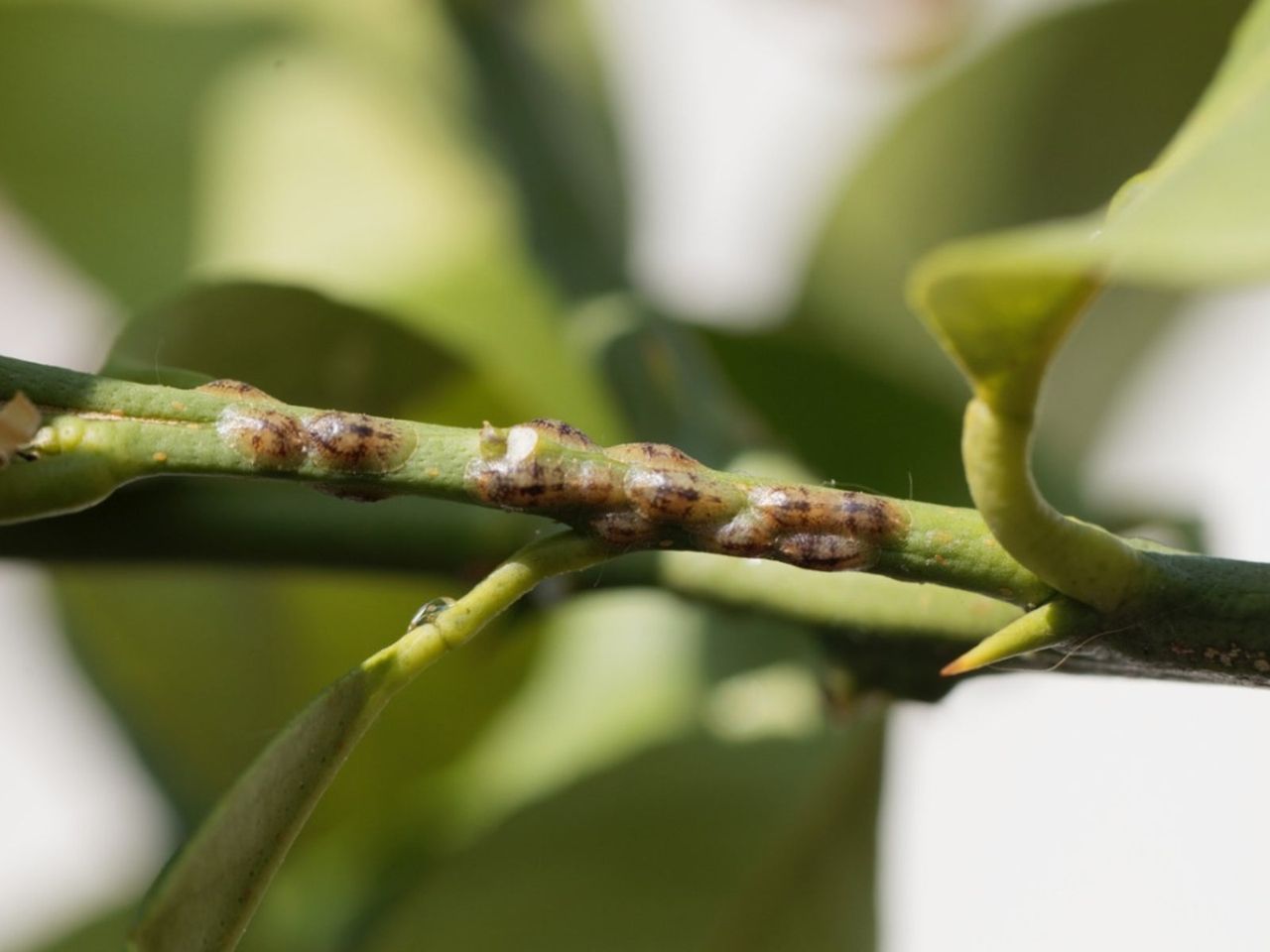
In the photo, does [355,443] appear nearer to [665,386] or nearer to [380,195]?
[665,386]

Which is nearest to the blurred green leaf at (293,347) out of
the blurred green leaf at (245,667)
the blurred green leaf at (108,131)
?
the blurred green leaf at (245,667)

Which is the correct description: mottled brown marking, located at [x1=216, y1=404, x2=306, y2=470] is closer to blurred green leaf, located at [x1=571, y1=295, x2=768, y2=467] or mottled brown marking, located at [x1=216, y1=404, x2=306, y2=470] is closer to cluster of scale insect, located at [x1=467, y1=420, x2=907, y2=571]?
cluster of scale insect, located at [x1=467, y1=420, x2=907, y2=571]

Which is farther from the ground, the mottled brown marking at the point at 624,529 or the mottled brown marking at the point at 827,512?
the mottled brown marking at the point at 827,512

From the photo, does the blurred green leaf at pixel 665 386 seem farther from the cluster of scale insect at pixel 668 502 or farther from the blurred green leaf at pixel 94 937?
the blurred green leaf at pixel 94 937

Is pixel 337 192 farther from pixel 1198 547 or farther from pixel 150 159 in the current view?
pixel 1198 547

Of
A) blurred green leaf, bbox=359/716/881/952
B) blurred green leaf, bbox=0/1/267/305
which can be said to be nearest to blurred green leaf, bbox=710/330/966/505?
blurred green leaf, bbox=359/716/881/952

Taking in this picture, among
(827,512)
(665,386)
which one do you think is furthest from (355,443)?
(665,386)
